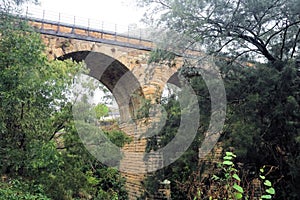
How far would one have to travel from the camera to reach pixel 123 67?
27.3ft

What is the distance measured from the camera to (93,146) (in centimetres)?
492

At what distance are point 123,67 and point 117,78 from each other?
661 mm

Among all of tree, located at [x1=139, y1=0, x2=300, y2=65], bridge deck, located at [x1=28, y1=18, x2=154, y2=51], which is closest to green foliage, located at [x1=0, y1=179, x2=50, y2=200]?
tree, located at [x1=139, y1=0, x2=300, y2=65]

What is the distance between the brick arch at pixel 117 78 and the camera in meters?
7.99

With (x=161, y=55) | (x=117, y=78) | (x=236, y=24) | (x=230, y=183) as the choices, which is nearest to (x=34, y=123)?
(x=161, y=55)

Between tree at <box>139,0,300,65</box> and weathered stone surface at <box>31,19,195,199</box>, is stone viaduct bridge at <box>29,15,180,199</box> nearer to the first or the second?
weathered stone surface at <box>31,19,195,199</box>

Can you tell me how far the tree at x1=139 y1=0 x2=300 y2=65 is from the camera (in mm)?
4555

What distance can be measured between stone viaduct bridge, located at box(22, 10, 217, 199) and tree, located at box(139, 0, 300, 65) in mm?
1537

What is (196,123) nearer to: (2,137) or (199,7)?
(199,7)

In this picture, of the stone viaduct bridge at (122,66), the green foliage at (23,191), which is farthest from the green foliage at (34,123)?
the stone viaduct bridge at (122,66)

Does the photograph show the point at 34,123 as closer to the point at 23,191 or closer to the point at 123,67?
the point at 23,191

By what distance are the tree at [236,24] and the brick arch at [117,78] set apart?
10.4 feet

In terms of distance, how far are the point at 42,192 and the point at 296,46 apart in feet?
14.3

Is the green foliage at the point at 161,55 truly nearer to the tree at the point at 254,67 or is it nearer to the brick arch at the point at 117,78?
the tree at the point at 254,67
